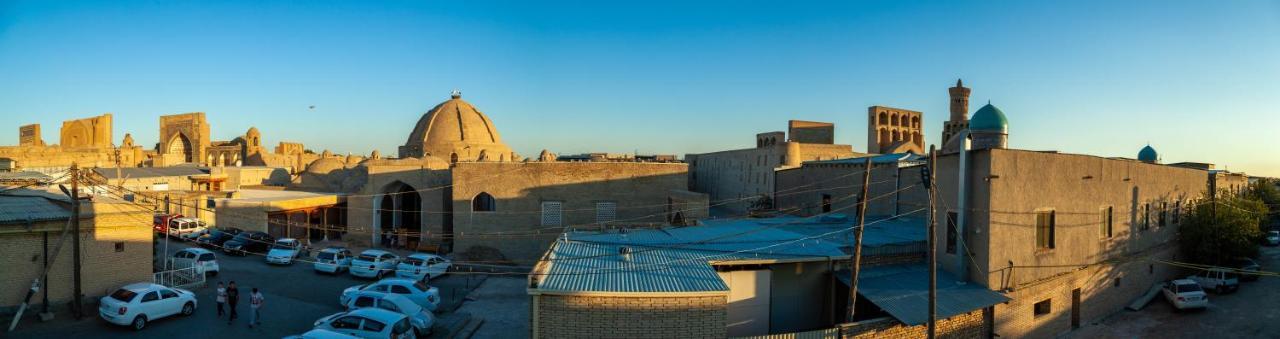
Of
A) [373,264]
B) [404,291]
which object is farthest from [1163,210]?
[373,264]

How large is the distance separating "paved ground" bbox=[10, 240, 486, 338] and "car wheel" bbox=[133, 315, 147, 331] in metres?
0.18

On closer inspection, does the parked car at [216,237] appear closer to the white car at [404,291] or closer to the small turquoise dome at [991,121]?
the white car at [404,291]

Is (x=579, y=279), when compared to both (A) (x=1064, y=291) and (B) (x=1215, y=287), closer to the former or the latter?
(A) (x=1064, y=291)

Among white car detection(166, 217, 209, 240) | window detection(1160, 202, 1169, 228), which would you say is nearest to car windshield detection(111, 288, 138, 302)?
white car detection(166, 217, 209, 240)

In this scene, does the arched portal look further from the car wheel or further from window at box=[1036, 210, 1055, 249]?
window at box=[1036, 210, 1055, 249]

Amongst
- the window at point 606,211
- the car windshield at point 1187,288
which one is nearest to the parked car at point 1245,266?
the car windshield at point 1187,288

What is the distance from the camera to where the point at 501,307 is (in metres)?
18.3

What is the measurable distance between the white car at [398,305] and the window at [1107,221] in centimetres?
1836

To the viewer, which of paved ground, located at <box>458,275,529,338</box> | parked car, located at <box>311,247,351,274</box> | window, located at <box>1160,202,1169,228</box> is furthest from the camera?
parked car, located at <box>311,247,351,274</box>

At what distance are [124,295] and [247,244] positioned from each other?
1137 centimetres

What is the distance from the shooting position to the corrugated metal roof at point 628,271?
406 inches

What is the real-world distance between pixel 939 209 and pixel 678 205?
11.7 meters

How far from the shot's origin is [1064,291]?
624 inches

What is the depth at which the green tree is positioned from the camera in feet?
72.9
